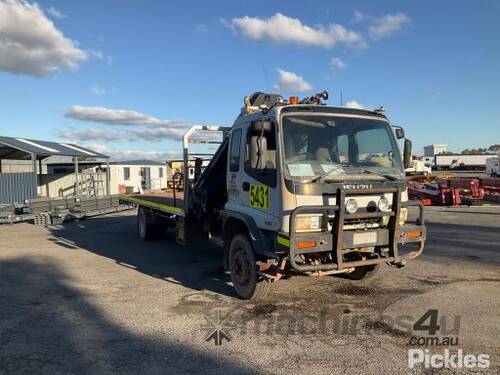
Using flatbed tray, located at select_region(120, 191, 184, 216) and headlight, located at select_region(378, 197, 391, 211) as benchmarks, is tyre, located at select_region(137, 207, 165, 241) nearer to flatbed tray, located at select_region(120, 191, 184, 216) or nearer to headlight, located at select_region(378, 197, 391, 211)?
flatbed tray, located at select_region(120, 191, 184, 216)

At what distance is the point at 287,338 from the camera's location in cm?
498

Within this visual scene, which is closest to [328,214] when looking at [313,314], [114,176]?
[313,314]

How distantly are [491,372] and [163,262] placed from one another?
262 inches

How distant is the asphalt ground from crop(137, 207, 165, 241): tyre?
1.97 m

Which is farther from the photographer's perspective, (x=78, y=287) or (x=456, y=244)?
(x=456, y=244)

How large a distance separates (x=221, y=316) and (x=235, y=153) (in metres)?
2.50

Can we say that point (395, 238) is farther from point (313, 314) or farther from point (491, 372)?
point (491, 372)

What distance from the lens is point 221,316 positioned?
5.79 metres

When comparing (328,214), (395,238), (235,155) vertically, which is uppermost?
(235,155)

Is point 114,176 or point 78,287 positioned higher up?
point 114,176

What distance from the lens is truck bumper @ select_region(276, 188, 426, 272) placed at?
5230 millimetres

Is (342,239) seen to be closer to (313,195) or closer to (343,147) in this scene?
(313,195)

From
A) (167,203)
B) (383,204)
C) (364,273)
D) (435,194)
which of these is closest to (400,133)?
(383,204)

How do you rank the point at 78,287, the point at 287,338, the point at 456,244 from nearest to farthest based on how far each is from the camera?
the point at 287,338 → the point at 78,287 → the point at 456,244
